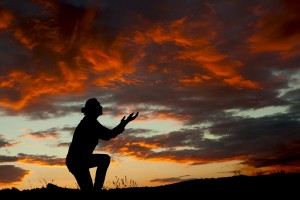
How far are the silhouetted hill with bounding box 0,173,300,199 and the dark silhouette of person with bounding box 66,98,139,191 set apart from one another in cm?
32

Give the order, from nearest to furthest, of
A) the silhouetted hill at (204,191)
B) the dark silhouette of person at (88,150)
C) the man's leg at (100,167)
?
1. the dark silhouette of person at (88,150)
2. the man's leg at (100,167)
3. the silhouetted hill at (204,191)

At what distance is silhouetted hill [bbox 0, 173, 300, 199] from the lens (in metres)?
9.59

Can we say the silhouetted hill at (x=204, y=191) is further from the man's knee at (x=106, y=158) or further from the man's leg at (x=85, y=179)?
the man's knee at (x=106, y=158)

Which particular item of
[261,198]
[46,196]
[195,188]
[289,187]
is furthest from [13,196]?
[289,187]

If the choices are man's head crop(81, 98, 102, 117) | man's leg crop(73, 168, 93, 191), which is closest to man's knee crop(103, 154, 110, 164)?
man's leg crop(73, 168, 93, 191)

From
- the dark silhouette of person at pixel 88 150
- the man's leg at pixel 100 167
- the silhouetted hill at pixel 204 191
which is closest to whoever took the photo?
the dark silhouette of person at pixel 88 150

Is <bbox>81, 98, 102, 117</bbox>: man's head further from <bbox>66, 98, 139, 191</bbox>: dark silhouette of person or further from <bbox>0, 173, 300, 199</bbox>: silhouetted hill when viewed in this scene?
<bbox>0, 173, 300, 199</bbox>: silhouetted hill

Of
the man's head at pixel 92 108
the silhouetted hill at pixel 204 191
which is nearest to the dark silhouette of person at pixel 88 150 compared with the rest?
the man's head at pixel 92 108

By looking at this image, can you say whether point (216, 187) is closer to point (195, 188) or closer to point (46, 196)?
point (195, 188)

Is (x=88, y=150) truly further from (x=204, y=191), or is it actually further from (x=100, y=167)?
(x=204, y=191)

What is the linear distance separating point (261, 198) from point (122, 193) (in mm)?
3260

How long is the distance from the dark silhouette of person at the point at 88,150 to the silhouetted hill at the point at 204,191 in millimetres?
320

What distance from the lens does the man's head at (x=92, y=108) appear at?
377 inches

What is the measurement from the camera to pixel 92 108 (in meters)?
9.59
